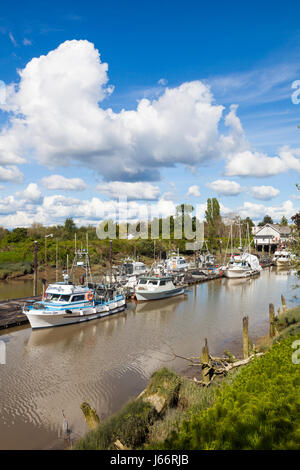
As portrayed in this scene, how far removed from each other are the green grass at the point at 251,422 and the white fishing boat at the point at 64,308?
799 inches

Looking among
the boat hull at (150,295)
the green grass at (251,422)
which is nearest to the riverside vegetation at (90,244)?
the boat hull at (150,295)

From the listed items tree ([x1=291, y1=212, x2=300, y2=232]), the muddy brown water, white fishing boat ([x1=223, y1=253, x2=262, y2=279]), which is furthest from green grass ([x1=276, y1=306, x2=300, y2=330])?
white fishing boat ([x1=223, y1=253, x2=262, y2=279])

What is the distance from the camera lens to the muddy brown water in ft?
44.4

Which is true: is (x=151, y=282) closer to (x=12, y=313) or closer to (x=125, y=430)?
(x=12, y=313)

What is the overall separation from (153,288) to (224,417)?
1222 inches

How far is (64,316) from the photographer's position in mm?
26109

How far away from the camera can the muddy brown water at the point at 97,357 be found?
13.5 metres

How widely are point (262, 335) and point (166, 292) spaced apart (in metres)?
16.0

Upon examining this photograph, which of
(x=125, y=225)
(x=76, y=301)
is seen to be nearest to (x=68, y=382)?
(x=76, y=301)

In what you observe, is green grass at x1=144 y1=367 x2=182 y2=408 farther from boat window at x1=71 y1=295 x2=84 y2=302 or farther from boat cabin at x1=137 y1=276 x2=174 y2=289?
boat cabin at x1=137 y1=276 x2=174 y2=289

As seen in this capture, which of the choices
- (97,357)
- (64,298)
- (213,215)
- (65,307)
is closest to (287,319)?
A: (97,357)

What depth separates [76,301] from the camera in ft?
89.5

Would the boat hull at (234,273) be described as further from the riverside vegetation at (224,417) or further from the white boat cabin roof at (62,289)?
the riverside vegetation at (224,417)

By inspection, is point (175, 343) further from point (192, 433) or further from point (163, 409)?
point (192, 433)
